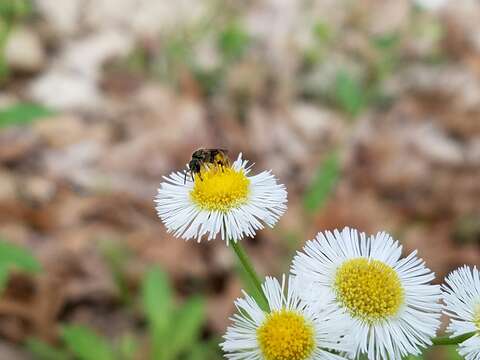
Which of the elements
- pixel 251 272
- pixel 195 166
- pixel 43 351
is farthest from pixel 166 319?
pixel 251 272

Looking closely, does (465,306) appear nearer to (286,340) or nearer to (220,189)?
(286,340)

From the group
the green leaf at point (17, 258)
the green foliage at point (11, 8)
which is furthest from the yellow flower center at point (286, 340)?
the green foliage at point (11, 8)

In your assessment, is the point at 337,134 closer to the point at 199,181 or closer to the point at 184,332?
the point at 184,332

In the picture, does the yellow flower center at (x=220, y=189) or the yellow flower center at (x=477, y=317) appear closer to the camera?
the yellow flower center at (x=477, y=317)

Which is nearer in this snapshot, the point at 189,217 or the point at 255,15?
the point at 189,217

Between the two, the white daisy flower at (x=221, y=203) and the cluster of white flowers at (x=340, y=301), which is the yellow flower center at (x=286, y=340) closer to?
the cluster of white flowers at (x=340, y=301)

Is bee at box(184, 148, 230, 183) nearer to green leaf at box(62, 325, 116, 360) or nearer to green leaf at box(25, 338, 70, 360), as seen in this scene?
green leaf at box(62, 325, 116, 360)

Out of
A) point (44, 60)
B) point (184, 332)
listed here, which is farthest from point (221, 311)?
point (44, 60)

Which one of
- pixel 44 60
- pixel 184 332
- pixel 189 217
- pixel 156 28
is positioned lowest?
pixel 189 217

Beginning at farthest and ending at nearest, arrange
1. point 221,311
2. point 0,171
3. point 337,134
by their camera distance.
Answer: point 337,134 < point 0,171 < point 221,311
